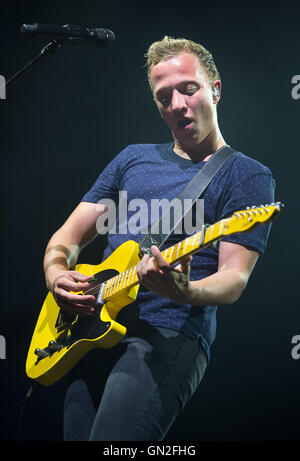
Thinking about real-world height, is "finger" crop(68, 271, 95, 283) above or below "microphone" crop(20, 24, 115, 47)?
below

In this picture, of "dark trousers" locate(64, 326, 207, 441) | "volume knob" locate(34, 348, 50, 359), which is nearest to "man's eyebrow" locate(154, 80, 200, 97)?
"dark trousers" locate(64, 326, 207, 441)

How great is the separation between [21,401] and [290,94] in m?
2.06

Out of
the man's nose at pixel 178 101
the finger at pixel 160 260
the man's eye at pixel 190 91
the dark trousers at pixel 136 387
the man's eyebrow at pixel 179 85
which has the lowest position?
the dark trousers at pixel 136 387

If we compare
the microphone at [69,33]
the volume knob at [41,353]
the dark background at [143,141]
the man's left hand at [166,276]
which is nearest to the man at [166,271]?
the man's left hand at [166,276]

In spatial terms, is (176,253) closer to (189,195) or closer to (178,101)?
(189,195)

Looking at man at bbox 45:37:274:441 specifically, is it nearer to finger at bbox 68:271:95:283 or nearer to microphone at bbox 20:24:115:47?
finger at bbox 68:271:95:283

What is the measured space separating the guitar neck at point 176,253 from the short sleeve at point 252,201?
0.27m

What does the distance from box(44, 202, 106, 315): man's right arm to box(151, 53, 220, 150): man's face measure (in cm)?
51

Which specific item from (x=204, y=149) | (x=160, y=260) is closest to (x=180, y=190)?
(x=204, y=149)

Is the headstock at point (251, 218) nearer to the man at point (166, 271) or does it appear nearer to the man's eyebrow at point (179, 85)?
the man at point (166, 271)

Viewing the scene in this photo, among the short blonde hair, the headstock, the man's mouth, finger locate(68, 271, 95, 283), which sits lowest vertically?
finger locate(68, 271, 95, 283)

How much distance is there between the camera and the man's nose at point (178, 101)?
1811 millimetres

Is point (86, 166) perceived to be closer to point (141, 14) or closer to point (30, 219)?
point (30, 219)

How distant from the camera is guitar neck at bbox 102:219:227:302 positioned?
132 cm
